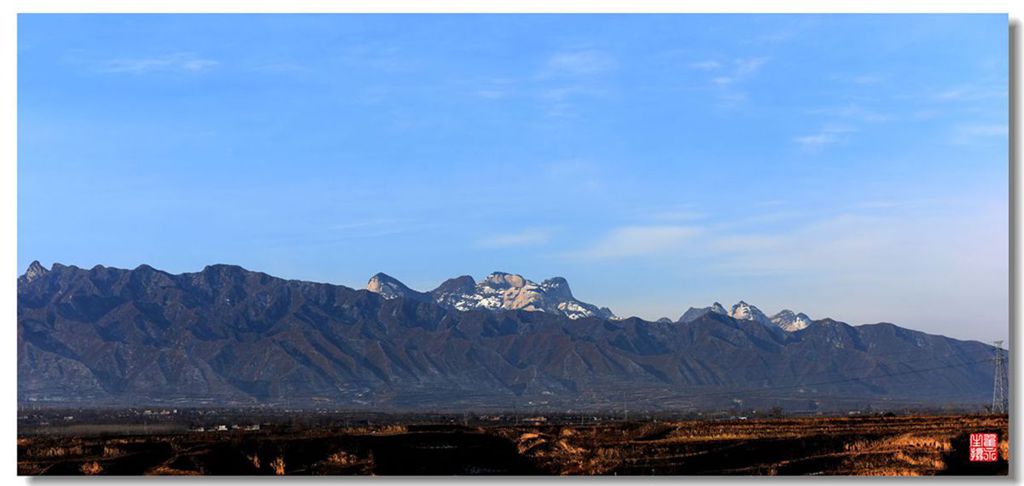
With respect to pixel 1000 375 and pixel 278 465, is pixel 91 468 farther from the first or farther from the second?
pixel 1000 375

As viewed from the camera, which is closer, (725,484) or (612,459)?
(725,484)

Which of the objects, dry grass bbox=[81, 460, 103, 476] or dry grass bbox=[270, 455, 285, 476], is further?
dry grass bbox=[270, 455, 285, 476]

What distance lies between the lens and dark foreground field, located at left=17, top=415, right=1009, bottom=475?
46.5 m

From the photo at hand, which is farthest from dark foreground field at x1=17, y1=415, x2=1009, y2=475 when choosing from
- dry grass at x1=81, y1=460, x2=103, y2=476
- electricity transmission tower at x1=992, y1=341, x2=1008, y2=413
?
electricity transmission tower at x1=992, y1=341, x2=1008, y2=413

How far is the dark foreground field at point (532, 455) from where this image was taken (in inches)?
1829

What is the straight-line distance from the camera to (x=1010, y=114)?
38594 millimetres

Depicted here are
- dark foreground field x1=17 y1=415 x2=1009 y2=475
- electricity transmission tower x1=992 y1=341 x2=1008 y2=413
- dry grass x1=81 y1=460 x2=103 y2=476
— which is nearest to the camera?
dry grass x1=81 y1=460 x2=103 y2=476

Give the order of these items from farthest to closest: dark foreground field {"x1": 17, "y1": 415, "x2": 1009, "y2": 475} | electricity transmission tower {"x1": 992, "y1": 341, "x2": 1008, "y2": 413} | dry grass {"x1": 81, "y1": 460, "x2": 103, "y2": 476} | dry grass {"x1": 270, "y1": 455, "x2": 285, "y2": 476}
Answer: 1. electricity transmission tower {"x1": 992, "y1": 341, "x2": 1008, "y2": 413}
2. dry grass {"x1": 270, "y1": 455, "x2": 285, "y2": 476}
3. dark foreground field {"x1": 17, "y1": 415, "x2": 1009, "y2": 475}
4. dry grass {"x1": 81, "y1": 460, "x2": 103, "y2": 476}

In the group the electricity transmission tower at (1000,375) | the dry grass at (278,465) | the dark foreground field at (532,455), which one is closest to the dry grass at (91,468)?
the dark foreground field at (532,455)

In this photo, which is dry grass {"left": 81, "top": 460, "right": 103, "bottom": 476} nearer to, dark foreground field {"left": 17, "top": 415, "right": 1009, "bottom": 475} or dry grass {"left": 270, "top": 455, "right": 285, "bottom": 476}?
dark foreground field {"left": 17, "top": 415, "right": 1009, "bottom": 475}

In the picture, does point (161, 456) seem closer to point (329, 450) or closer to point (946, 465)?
point (329, 450)

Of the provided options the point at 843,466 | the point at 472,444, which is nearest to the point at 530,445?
the point at 472,444

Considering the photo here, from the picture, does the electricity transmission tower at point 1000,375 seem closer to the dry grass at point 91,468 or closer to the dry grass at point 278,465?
the dry grass at point 278,465

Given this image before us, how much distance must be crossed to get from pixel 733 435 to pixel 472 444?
46.7 feet
